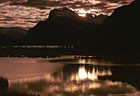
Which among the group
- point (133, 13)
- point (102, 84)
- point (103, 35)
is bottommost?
point (103, 35)

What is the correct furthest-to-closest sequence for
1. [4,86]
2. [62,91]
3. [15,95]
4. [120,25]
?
[120,25]
[4,86]
[62,91]
[15,95]

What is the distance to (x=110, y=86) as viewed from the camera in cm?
2667

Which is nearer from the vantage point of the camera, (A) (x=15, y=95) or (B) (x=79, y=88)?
(A) (x=15, y=95)

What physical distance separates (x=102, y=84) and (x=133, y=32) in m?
141

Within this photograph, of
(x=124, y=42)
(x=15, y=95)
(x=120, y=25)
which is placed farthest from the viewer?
(x=120, y=25)

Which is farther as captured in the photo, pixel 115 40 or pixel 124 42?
pixel 115 40

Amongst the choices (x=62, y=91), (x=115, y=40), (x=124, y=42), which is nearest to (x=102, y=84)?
(x=62, y=91)

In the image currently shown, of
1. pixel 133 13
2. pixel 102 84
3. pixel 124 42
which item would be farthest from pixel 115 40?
pixel 102 84

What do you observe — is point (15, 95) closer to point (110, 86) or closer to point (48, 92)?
point (48, 92)

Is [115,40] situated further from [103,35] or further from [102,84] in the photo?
[102,84]

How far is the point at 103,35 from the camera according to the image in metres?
Answer: 193

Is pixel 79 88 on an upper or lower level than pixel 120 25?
upper

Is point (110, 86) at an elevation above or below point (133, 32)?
above

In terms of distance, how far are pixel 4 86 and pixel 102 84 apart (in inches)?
420
